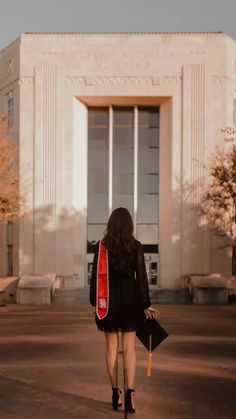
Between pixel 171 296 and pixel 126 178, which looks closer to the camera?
pixel 171 296

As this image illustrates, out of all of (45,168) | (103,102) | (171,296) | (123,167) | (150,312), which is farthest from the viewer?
(123,167)

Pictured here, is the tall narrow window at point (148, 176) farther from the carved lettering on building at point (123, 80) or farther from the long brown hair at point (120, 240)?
the long brown hair at point (120, 240)

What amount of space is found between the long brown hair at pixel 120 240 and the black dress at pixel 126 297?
57 mm

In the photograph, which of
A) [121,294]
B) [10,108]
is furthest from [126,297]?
[10,108]

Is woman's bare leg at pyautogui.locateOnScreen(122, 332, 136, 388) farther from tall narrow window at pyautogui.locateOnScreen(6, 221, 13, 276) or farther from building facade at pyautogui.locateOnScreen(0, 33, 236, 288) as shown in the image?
tall narrow window at pyautogui.locateOnScreen(6, 221, 13, 276)

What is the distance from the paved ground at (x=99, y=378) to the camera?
6.64m

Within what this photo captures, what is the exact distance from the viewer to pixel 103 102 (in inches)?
1635

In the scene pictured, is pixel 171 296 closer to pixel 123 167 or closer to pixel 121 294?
pixel 123 167

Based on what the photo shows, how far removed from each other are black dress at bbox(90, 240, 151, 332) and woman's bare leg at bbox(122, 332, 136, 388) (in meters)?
0.07

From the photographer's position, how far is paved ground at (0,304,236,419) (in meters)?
6.64

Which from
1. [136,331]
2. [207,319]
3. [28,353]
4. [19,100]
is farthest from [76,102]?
[136,331]

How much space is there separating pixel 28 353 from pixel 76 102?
99.0 ft

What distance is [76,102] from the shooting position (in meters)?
40.6

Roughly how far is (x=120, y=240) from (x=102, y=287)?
0.46m
